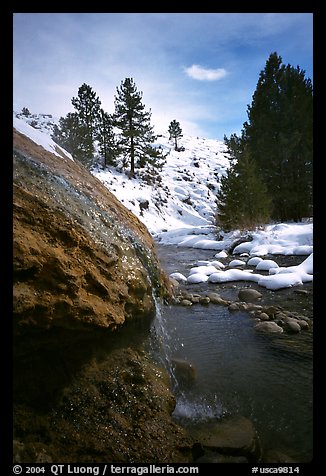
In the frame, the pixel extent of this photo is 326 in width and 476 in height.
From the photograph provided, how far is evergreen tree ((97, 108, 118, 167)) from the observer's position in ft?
97.0

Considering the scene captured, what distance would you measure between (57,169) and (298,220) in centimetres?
1697

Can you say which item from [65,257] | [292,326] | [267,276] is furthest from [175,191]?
[65,257]

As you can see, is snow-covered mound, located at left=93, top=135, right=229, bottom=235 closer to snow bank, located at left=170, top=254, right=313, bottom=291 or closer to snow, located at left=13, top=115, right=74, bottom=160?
snow bank, located at left=170, top=254, right=313, bottom=291

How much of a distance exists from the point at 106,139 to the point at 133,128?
3.37 meters

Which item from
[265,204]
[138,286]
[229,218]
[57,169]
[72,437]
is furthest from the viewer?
[229,218]

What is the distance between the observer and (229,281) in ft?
27.2

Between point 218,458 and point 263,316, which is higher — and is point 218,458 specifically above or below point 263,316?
below

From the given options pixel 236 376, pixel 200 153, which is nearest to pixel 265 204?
pixel 236 376

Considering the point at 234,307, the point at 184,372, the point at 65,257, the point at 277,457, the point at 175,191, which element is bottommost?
the point at 277,457

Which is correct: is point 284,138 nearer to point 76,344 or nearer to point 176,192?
point 76,344

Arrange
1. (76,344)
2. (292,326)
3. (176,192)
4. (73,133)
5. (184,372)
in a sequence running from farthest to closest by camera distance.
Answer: (176,192), (73,133), (292,326), (184,372), (76,344)

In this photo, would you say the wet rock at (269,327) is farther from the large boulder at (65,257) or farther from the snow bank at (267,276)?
the large boulder at (65,257)

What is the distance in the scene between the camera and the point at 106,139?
29953 millimetres

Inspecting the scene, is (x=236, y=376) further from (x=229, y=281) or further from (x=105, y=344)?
(x=229, y=281)
